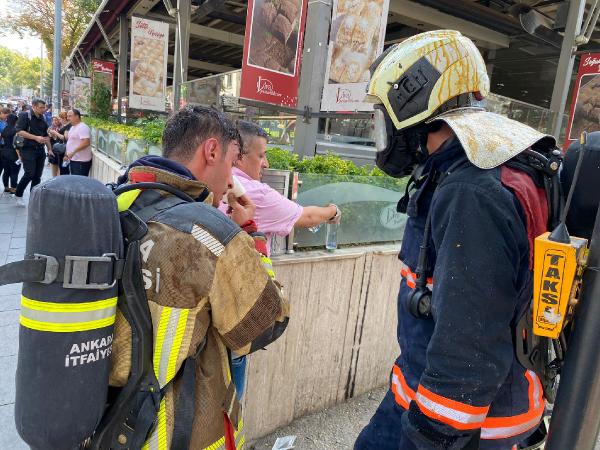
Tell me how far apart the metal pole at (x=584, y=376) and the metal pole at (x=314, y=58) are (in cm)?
489

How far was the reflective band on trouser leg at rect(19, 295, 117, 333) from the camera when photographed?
3.68 ft

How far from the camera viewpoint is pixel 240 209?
2.09 m

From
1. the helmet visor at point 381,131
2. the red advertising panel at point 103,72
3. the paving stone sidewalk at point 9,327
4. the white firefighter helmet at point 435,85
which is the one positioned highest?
the red advertising panel at point 103,72

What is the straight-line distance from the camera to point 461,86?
1557 mm

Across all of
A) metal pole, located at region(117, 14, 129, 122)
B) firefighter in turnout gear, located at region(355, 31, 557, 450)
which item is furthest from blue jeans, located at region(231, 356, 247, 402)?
metal pole, located at region(117, 14, 129, 122)

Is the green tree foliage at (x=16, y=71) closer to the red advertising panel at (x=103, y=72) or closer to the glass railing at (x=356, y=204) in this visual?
the red advertising panel at (x=103, y=72)

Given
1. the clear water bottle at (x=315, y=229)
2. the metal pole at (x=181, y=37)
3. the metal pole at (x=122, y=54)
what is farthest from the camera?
the metal pole at (x=122, y=54)

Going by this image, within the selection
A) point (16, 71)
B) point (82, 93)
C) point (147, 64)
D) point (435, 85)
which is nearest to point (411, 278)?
point (435, 85)

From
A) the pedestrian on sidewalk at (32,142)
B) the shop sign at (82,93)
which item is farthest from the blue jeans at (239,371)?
the shop sign at (82,93)

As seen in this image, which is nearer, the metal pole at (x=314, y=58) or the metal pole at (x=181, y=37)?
the metal pole at (x=314, y=58)

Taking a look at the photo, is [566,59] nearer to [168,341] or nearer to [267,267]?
[267,267]

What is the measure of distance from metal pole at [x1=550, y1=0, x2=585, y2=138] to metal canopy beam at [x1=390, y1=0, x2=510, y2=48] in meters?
3.36

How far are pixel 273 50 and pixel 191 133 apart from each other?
3.87m

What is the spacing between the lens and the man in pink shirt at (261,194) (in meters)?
2.50
